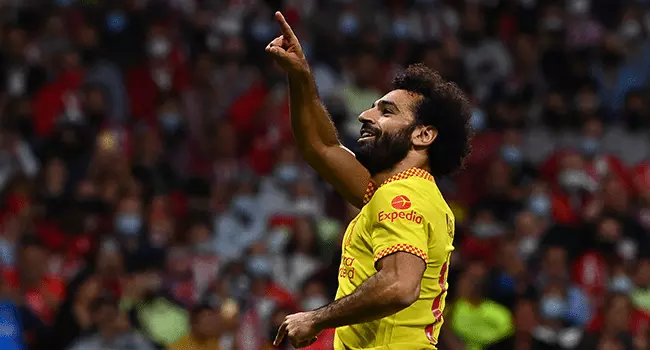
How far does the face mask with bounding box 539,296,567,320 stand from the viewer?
9.99 m

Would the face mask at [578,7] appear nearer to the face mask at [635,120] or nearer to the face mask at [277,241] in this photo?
the face mask at [635,120]

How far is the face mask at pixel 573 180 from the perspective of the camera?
11.9 metres

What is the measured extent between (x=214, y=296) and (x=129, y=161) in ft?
7.83

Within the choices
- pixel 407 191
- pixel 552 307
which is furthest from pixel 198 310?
pixel 407 191

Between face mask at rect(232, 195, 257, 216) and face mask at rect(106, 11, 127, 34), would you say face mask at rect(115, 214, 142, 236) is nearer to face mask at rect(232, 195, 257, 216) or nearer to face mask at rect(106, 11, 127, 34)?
face mask at rect(232, 195, 257, 216)

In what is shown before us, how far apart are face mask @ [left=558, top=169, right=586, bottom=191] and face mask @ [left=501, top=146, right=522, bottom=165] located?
538 millimetres

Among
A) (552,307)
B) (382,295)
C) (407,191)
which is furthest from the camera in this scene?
(552,307)

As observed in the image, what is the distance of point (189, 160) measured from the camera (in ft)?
38.5

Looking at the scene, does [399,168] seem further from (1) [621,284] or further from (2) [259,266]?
(1) [621,284]

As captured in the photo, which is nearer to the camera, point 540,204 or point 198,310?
point 198,310

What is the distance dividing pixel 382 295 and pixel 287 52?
1296 mm

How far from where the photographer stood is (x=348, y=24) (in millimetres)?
13258

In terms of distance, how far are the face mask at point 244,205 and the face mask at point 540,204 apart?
2.73 meters

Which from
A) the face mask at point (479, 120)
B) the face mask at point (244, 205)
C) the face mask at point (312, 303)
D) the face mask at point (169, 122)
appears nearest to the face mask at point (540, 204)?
the face mask at point (479, 120)
